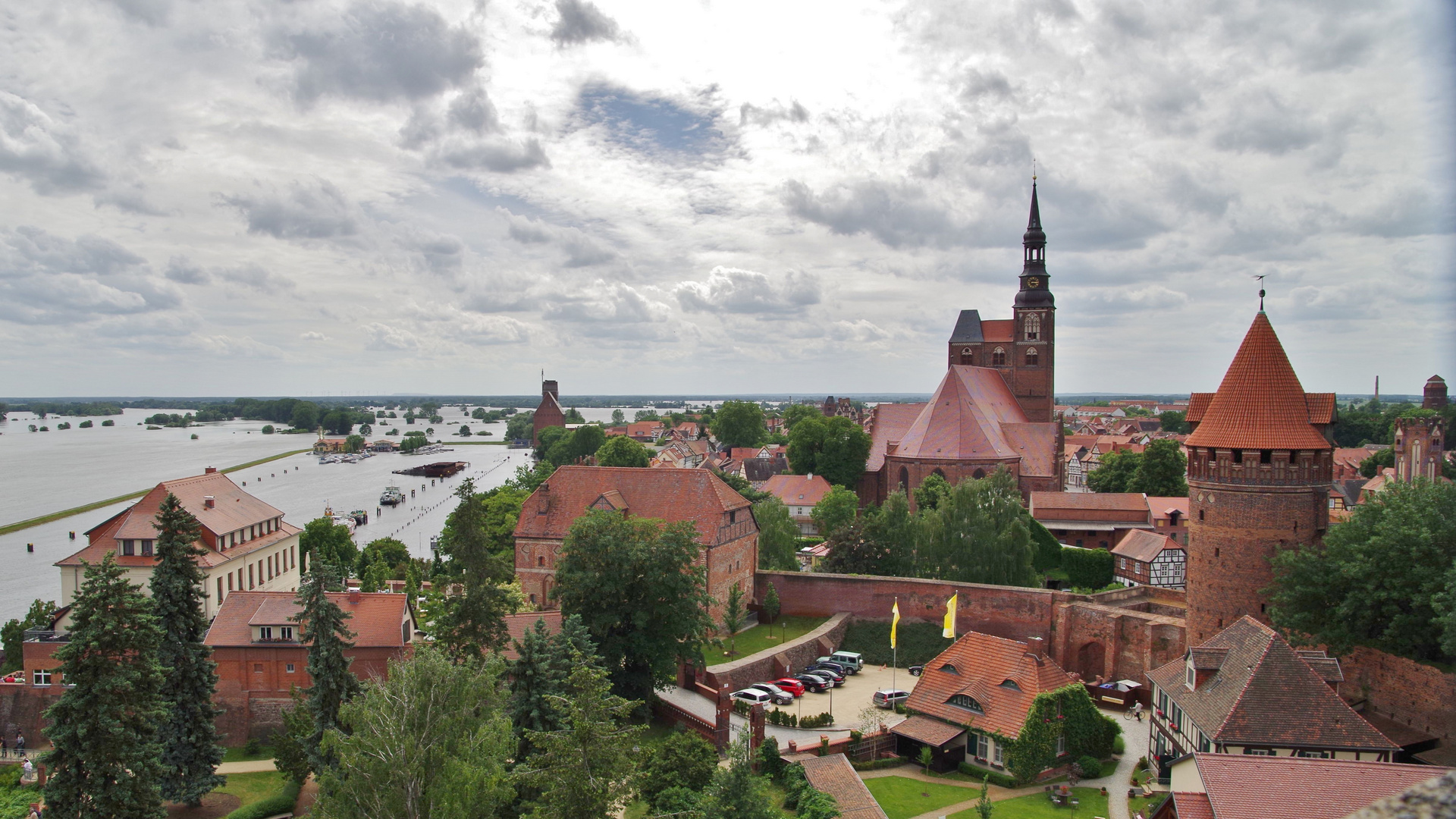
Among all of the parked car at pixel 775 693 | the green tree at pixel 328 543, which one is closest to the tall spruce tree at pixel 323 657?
the parked car at pixel 775 693

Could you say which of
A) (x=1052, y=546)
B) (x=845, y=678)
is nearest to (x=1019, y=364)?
(x=1052, y=546)

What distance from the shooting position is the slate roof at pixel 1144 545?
48.5 m

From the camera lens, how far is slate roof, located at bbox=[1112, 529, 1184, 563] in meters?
48.5

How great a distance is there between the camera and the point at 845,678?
3609 centimetres

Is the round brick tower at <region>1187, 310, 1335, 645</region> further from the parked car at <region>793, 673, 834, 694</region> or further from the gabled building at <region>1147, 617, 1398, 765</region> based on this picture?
the parked car at <region>793, 673, 834, 694</region>

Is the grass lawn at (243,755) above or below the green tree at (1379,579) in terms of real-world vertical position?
below

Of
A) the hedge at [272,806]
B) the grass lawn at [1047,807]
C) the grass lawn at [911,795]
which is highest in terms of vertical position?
the grass lawn at [1047,807]

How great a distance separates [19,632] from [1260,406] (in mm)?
49094

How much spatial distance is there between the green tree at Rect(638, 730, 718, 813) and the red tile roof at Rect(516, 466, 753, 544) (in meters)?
14.4

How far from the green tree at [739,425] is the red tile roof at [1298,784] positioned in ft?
333

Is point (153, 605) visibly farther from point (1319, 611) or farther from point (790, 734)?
point (1319, 611)

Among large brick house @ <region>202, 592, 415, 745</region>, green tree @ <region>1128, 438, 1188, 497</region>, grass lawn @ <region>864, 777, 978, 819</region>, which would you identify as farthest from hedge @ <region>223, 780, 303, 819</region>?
green tree @ <region>1128, 438, 1188, 497</region>

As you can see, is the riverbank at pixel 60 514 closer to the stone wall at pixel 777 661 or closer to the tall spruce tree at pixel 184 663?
the tall spruce tree at pixel 184 663

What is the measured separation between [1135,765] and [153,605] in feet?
95.4
